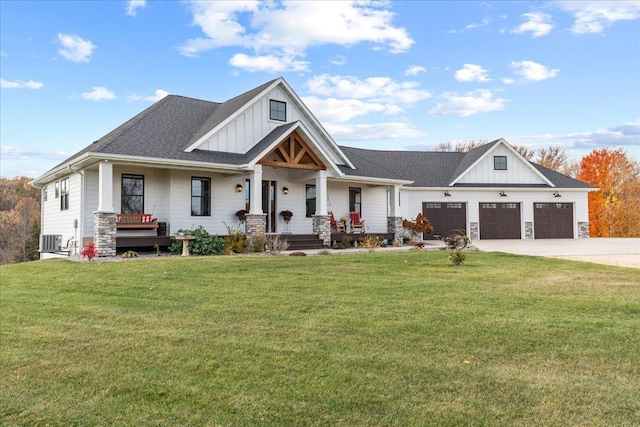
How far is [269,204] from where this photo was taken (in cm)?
1805

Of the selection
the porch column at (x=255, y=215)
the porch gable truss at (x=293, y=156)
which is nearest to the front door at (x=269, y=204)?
the porch gable truss at (x=293, y=156)

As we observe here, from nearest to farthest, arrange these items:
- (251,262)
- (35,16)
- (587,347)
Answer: (587,347) < (251,262) < (35,16)

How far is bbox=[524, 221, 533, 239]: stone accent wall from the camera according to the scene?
1003 inches

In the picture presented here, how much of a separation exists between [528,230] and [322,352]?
79.8ft

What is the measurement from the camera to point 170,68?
67.2 ft

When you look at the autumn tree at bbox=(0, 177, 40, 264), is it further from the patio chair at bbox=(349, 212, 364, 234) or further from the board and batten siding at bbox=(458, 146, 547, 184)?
the board and batten siding at bbox=(458, 146, 547, 184)

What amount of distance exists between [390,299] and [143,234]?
36.7 ft

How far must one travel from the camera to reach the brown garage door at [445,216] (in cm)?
2509

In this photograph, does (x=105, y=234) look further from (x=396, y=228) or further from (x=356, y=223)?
(x=396, y=228)

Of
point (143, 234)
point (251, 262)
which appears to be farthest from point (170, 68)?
point (251, 262)

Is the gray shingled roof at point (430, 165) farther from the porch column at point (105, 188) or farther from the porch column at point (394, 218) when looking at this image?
the porch column at point (105, 188)

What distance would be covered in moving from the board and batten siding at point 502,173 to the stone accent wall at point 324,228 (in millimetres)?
11378

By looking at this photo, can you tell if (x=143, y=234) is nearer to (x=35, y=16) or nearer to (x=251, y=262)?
(x=251, y=262)

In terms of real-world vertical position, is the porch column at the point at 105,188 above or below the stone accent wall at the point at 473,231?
above
